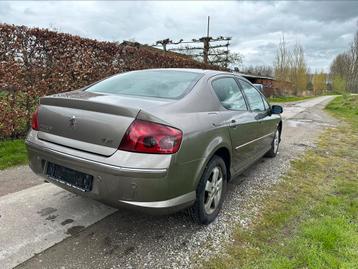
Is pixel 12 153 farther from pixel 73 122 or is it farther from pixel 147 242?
pixel 147 242

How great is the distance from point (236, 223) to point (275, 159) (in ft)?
9.37

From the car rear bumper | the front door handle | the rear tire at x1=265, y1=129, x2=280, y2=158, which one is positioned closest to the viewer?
the car rear bumper

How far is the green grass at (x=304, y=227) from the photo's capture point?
2.35 meters

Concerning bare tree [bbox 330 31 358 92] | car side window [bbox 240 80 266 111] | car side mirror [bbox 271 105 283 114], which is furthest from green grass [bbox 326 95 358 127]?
bare tree [bbox 330 31 358 92]

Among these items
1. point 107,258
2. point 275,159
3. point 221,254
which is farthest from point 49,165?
point 275,159

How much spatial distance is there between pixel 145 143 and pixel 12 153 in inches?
144

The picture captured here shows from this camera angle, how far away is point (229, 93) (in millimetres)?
3463

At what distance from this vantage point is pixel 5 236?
8.38 feet

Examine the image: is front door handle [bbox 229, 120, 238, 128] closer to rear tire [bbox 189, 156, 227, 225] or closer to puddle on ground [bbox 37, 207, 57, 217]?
rear tire [bbox 189, 156, 227, 225]

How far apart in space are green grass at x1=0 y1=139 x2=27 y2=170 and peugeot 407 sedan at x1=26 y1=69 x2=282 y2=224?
2.09 meters

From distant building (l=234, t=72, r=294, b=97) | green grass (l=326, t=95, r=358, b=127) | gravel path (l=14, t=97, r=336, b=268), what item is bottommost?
gravel path (l=14, t=97, r=336, b=268)

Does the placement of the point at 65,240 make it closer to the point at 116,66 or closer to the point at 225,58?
the point at 116,66

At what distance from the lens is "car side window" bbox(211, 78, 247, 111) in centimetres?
319

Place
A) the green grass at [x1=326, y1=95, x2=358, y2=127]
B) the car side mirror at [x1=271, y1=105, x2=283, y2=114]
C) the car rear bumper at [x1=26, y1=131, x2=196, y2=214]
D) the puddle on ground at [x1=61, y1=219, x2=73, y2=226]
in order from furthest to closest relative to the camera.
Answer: the green grass at [x1=326, y1=95, x2=358, y2=127] → the car side mirror at [x1=271, y1=105, x2=283, y2=114] → the puddle on ground at [x1=61, y1=219, x2=73, y2=226] → the car rear bumper at [x1=26, y1=131, x2=196, y2=214]
